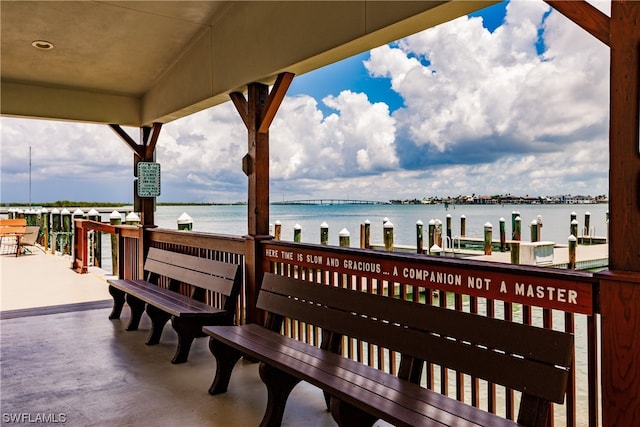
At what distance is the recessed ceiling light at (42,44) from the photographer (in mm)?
4785

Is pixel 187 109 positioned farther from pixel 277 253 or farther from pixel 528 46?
pixel 528 46

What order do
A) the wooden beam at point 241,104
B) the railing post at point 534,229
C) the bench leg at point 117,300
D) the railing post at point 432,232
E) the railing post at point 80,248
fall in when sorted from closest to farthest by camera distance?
1. the wooden beam at point 241,104
2. the bench leg at point 117,300
3. the railing post at point 80,248
4. the railing post at point 432,232
5. the railing post at point 534,229

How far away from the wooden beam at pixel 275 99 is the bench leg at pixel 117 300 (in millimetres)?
2644

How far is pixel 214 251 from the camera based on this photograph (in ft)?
15.6

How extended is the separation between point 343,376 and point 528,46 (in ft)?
109

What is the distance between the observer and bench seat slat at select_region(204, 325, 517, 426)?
197cm

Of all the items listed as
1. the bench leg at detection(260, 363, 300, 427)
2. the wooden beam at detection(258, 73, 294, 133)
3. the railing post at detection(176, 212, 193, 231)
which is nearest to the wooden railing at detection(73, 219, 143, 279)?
the railing post at detection(176, 212, 193, 231)

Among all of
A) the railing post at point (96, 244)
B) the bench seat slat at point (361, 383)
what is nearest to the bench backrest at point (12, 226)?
the railing post at point (96, 244)

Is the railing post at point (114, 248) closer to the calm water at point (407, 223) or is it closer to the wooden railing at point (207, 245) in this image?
the wooden railing at point (207, 245)

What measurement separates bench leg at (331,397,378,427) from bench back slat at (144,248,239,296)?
1782 mm

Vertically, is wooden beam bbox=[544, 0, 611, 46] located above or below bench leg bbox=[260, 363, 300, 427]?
above

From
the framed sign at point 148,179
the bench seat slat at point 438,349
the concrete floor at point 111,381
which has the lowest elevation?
the concrete floor at point 111,381

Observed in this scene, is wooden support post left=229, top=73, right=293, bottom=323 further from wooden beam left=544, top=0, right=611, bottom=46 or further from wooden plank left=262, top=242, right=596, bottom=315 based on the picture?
wooden beam left=544, top=0, right=611, bottom=46

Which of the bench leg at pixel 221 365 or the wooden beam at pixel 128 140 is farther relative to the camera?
the wooden beam at pixel 128 140
